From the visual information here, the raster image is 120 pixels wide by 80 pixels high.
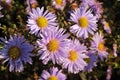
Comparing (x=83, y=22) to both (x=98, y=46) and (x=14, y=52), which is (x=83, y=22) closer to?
(x=98, y=46)

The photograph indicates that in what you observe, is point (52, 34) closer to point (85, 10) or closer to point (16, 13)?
point (85, 10)

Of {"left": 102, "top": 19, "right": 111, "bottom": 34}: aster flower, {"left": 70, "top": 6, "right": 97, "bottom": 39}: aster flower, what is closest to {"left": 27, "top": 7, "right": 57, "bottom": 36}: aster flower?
{"left": 70, "top": 6, "right": 97, "bottom": 39}: aster flower

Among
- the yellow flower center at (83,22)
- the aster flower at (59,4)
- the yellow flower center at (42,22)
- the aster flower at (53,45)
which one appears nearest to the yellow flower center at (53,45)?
the aster flower at (53,45)

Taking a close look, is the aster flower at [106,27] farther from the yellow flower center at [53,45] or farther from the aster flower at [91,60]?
the yellow flower center at [53,45]

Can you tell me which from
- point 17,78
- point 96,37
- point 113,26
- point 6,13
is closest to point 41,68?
point 17,78

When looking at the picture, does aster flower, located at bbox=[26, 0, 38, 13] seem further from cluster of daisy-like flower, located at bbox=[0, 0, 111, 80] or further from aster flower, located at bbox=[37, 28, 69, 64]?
aster flower, located at bbox=[37, 28, 69, 64]

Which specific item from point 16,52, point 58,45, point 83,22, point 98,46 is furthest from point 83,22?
point 16,52

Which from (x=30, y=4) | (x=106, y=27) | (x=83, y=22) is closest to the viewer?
(x=83, y=22)
